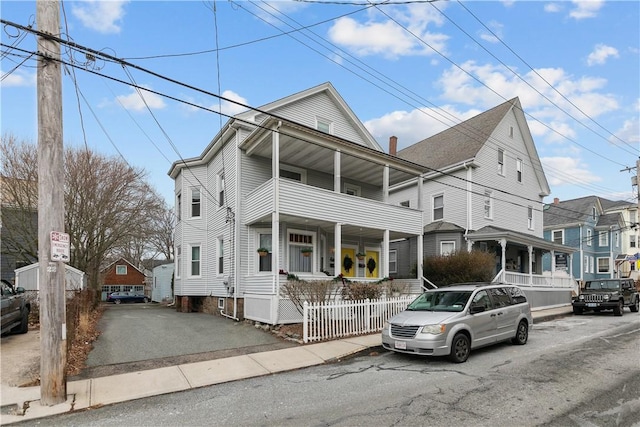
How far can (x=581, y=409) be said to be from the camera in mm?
5621

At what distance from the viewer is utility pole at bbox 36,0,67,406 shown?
20.2 feet

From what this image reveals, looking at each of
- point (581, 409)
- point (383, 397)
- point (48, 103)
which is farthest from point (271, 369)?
point (48, 103)

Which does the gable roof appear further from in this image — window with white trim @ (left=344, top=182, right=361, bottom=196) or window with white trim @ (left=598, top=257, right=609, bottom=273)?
window with white trim @ (left=598, top=257, right=609, bottom=273)

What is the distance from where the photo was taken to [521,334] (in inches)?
419

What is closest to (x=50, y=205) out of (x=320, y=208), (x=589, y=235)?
(x=320, y=208)

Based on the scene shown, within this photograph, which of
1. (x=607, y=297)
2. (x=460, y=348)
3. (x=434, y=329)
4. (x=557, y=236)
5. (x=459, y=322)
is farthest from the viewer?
(x=557, y=236)

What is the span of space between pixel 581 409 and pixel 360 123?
609 inches

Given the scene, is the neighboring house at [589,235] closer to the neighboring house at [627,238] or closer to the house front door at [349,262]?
the neighboring house at [627,238]

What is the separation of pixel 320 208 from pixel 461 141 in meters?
14.4

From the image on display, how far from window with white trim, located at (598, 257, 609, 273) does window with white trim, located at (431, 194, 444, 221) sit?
81.8 ft

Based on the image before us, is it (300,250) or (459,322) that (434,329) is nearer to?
(459,322)

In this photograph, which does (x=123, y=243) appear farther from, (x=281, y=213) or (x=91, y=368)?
(x=91, y=368)

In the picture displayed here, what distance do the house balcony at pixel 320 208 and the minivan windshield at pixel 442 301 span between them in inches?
202

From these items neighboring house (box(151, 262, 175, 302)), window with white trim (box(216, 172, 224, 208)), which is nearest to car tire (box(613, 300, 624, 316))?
window with white trim (box(216, 172, 224, 208))
